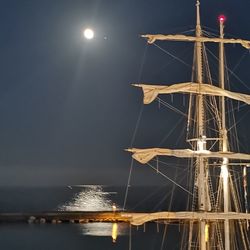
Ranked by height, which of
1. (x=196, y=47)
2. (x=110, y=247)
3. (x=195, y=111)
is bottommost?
(x=110, y=247)

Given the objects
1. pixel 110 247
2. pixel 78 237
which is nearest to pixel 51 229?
pixel 78 237

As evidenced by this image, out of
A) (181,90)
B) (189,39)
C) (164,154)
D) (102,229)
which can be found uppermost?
(189,39)

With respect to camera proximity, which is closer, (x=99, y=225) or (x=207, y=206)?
(x=207, y=206)

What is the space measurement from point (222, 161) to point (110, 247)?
5317 centimetres

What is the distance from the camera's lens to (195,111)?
3447cm

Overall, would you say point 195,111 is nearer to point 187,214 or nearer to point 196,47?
point 196,47

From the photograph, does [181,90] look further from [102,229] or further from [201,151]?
[102,229]

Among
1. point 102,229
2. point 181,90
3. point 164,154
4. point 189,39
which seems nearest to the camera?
point 164,154

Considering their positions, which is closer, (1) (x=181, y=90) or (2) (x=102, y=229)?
(1) (x=181, y=90)

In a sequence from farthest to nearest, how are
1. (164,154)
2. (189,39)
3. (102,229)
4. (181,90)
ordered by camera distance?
(102,229)
(189,39)
(181,90)
(164,154)

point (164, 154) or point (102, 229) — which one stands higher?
point (164, 154)

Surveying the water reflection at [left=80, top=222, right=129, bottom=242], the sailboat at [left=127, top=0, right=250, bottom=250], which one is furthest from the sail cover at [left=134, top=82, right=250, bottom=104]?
the water reflection at [left=80, top=222, right=129, bottom=242]

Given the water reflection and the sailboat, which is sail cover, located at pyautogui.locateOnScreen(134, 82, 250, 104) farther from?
the water reflection

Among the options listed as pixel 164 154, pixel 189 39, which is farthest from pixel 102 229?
pixel 189 39
